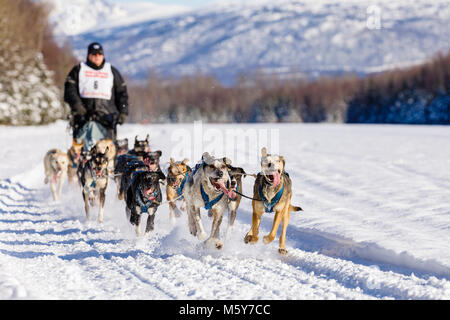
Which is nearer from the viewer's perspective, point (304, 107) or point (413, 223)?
point (413, 223)

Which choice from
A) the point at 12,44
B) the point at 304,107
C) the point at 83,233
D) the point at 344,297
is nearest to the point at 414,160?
the point at 83,233

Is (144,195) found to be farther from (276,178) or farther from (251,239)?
(276,178)

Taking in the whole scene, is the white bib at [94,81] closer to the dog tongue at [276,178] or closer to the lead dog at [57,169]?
the lead dog at [57,169]

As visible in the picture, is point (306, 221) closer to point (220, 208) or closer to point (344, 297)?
point (220, 208)

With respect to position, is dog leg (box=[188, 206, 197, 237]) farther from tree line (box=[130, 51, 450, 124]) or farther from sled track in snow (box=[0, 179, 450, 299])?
tree line (box=[130, 51, 450, 124])

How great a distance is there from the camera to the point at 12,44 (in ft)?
102

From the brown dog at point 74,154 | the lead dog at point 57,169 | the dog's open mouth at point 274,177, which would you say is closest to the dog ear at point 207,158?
the dog's open mouth at point 274,177

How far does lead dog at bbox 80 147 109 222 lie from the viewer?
790cm

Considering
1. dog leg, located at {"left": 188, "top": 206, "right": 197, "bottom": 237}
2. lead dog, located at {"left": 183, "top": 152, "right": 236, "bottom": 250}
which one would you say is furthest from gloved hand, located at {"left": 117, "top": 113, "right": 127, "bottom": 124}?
dog leg, located at {"left": 188, "top": 206, "right": 197, "bottom": 237}

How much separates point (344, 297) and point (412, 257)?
1266 mm

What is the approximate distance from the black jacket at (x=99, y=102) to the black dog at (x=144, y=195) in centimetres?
262

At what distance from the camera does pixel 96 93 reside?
9031 mm

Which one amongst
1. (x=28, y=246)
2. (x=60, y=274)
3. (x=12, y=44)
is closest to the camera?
(x=60, y=274)

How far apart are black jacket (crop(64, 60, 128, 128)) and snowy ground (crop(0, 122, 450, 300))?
1.33 metres
